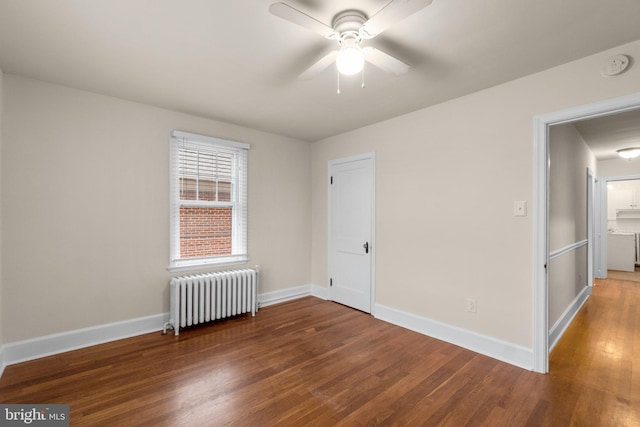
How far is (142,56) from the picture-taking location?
2211mm

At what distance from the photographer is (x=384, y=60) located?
1.90 meters

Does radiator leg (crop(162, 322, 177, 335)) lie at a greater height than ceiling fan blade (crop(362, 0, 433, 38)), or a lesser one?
lesser

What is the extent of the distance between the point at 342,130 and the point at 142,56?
2557 millimetres

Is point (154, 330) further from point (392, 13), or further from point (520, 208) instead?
point (520, 208)

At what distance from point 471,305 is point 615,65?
7.35 feet

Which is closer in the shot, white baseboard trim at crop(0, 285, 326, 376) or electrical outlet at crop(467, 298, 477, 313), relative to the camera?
white baseboard trim at crop(0, 285, 326, 376)

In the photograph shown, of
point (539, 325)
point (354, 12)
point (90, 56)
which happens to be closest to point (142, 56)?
point (90, 56)

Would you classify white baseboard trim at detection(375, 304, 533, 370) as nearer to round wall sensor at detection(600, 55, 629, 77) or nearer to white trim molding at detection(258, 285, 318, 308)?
white trim molding at detection(258, 285, 318, 308)

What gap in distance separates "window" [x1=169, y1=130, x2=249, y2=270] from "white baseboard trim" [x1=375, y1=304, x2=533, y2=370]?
214 cm

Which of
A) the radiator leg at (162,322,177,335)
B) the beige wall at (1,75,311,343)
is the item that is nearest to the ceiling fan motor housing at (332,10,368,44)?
the beige wall at (1,75,311,343)

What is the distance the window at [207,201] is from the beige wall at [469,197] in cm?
190

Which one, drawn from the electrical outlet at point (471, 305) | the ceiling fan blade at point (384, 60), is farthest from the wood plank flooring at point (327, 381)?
the ceiling fan blade at point (384, 60)

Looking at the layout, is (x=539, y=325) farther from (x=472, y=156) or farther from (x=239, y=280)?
(x=239, y=280)

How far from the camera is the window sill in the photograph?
3.41 m
